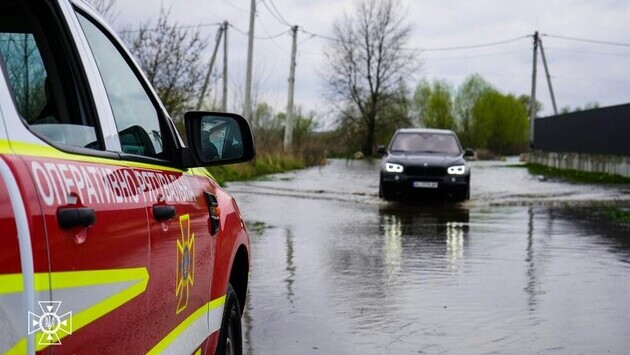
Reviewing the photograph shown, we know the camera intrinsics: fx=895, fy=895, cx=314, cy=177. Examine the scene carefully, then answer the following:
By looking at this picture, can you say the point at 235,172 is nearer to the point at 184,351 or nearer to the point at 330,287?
the point at 330,287

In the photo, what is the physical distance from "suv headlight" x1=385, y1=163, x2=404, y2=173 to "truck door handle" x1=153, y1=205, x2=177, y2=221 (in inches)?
623

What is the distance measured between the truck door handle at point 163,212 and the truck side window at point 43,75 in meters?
0.32

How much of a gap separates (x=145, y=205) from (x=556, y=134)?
129 ft

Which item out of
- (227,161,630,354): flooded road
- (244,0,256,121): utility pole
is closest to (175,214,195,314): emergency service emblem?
(227,161,630,354): flooded road

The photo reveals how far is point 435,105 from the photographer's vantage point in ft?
320

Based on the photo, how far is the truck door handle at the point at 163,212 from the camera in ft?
9.19

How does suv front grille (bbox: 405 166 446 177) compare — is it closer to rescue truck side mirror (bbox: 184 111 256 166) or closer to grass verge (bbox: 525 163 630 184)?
grass verge (bbox: 525 163 630 184)

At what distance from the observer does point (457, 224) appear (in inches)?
563

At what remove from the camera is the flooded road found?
237 inches

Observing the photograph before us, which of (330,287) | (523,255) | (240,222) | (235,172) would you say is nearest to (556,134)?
(235,172)

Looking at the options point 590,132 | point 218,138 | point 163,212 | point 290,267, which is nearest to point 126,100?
point 163,212

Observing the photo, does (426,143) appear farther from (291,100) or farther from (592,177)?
(291,100)

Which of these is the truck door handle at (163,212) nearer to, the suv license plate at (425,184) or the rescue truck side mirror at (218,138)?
the rescue truck side mirror at (218,138)

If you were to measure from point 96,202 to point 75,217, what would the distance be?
19 cm
